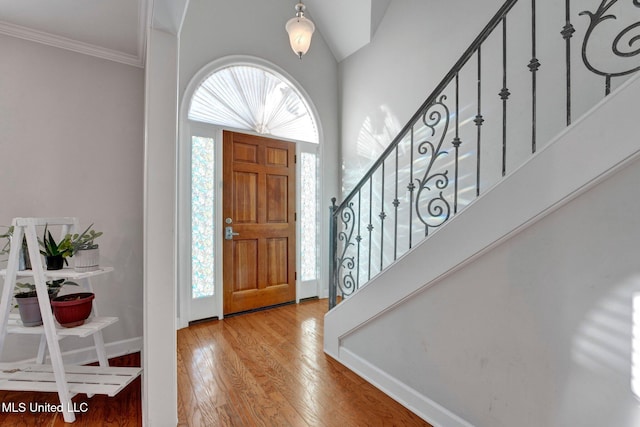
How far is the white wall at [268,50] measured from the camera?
299 cm

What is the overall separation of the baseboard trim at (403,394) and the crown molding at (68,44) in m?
2.84

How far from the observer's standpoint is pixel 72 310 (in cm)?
Answer: 173

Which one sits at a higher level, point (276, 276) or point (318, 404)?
point (276, 276)

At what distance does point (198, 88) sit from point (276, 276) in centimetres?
226

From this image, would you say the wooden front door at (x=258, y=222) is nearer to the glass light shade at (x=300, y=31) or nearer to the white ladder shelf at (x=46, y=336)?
the glass light shade at (x=300, y=31)

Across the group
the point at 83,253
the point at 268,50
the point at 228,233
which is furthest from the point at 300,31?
the point at 83,253

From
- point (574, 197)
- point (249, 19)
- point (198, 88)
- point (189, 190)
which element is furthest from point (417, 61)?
point (189, 190)

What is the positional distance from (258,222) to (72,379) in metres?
2.06

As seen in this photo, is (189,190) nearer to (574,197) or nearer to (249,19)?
(249,19)

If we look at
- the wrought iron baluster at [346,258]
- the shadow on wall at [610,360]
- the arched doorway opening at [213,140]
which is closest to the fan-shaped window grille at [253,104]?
the arched doorway opening at [213,140]

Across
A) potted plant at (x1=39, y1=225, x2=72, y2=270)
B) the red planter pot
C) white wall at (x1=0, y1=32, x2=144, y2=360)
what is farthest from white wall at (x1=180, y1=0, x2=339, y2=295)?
the red planter pot

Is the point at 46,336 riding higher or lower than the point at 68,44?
lower

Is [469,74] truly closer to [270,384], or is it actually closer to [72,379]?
[270,384]

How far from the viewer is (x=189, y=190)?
2.98m
